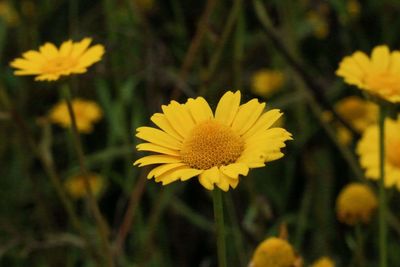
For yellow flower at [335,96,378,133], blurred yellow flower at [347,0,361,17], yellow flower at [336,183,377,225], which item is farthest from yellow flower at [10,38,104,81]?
blurred yellow flower at [347,0,361,17]

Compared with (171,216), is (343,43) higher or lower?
higher

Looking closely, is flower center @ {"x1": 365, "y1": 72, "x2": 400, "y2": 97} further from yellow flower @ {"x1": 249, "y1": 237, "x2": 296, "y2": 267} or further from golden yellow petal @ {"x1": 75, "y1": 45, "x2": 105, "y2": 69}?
golden yellow petal @ {"x1": 75, "y1": 45, "x2": 105, "y2": 69}

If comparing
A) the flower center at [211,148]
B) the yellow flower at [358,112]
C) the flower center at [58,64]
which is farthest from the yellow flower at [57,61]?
the yellow flower at [358,112]

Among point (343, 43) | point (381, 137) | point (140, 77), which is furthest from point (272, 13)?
point (381, 137)

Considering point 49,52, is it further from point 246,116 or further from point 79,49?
point 246,116

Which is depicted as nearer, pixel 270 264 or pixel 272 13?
pixel 270 264

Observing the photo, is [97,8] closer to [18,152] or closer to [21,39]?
[21,39]

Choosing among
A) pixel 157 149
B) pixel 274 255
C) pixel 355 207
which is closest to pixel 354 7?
pixel 355 207
